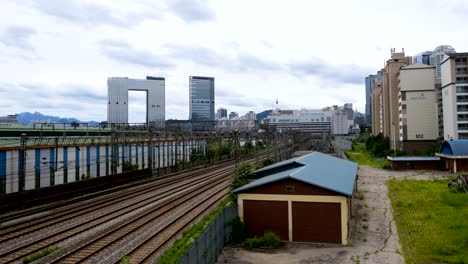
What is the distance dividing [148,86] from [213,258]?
11145 centimetres

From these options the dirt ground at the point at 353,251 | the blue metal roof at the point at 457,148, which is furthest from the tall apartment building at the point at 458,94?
the dirt ground at the point at 353,251

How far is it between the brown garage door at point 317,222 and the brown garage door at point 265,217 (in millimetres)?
547

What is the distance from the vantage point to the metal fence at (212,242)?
11777mm

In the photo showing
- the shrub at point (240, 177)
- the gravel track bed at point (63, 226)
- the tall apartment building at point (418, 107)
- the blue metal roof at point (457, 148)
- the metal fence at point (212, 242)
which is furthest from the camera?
the tall apartment building at point (418, 107)

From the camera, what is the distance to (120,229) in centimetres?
1817

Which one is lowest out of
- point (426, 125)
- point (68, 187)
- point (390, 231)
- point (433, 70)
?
point (390, 231)

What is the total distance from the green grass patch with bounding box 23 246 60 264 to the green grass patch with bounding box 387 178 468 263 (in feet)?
47.4

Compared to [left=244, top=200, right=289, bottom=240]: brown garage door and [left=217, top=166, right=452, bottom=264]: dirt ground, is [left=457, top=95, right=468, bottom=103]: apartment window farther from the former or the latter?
[left=244, top=200, right=289, bottom=240]: brown garage door

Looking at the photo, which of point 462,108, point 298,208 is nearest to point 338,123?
point 462,108

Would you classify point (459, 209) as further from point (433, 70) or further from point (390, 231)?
point (433, 70)

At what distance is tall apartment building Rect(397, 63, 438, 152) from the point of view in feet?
235

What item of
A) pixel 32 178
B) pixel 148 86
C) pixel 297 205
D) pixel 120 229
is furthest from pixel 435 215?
pixel 148 86

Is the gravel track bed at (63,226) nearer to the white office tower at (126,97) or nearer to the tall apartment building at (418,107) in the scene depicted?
the tall apartment building at (418,107)

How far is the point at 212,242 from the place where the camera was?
48.8ft
